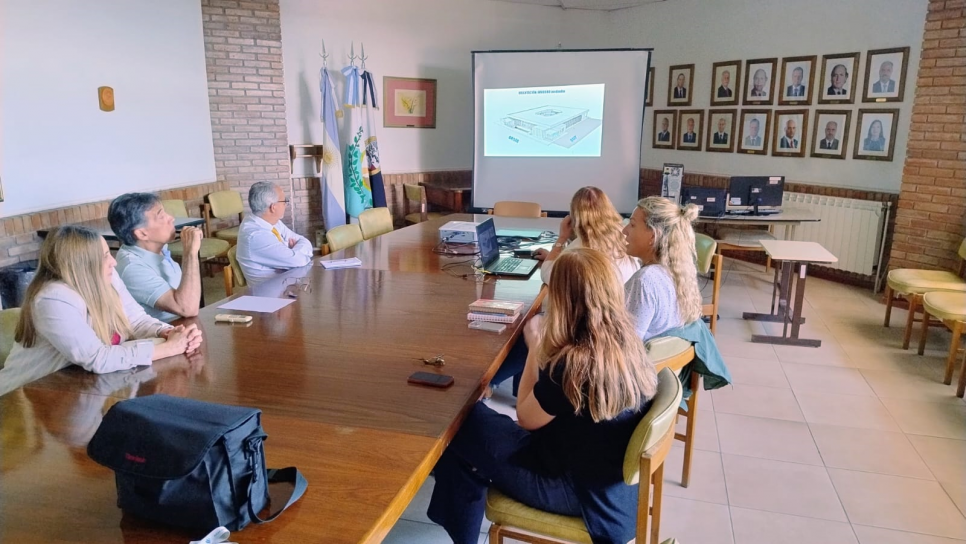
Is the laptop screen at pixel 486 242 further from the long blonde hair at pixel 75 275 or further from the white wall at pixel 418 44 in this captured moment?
the white wall at pixel 418 44

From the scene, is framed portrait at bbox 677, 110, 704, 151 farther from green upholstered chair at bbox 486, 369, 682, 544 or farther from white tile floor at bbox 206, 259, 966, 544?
green upholstered chair at bbox 486, 369, 682, 544

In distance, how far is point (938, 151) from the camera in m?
4.83

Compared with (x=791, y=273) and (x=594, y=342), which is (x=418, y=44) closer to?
(x=791, y=273)

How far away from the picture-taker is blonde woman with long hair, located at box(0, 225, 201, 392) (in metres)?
1.78

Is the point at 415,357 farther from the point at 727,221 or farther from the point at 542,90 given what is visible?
the point at 542,90

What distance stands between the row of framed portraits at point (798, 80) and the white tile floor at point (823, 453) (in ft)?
7.54

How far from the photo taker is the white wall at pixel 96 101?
4133mm

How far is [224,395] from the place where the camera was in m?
1.68

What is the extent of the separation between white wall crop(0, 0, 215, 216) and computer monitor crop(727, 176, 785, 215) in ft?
15.5

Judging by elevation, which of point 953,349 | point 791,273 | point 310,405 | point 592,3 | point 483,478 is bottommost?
point 953,349

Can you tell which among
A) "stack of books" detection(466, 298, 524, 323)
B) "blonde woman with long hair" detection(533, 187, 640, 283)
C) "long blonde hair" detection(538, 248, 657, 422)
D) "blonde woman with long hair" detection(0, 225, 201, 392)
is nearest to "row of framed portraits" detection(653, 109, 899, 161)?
"blonde woman with long hair" detection(533, 187, 640, 283)

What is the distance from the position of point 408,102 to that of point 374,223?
315 centimetres

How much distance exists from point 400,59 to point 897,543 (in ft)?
20.8

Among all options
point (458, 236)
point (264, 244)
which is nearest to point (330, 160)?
point (458, 236)
